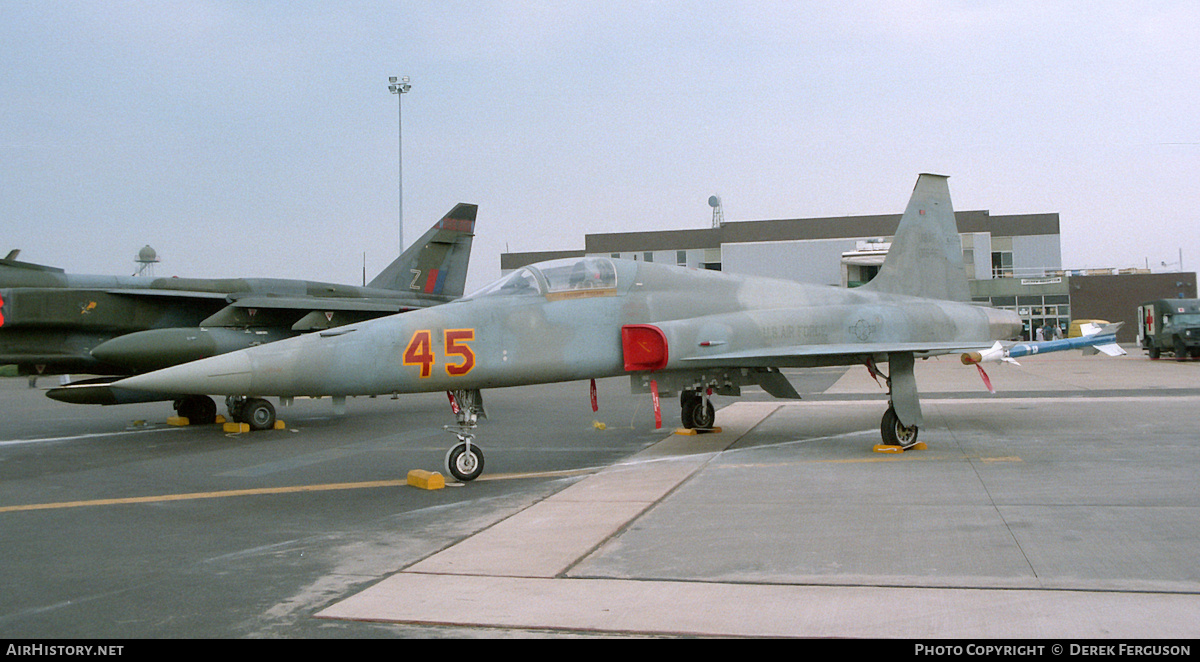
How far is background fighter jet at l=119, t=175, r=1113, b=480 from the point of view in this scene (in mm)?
8172

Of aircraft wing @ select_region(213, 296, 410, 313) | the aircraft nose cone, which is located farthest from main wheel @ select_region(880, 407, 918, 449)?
aircraft wing @ select_region(213, 296, 410, 313)

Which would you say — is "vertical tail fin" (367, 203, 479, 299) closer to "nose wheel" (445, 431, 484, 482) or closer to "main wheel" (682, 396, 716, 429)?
"main wheel" (682, 396, 716, 429)

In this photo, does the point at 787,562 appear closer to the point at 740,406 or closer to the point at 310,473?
the point at 310,473

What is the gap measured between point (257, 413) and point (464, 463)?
7943mm

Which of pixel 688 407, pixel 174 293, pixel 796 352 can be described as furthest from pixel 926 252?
pixel 174 293

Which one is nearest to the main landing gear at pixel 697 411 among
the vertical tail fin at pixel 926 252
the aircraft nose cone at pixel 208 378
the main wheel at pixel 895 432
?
the main wheel at pixel 895 432

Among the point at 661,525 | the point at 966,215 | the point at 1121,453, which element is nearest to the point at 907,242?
the point at 1121,453

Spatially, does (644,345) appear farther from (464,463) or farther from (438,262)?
(438,262)

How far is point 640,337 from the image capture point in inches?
384

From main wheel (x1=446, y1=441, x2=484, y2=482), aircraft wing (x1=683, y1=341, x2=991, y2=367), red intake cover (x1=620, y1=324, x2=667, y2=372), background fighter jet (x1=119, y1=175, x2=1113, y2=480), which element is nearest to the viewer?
background fighter jet (x1=119, y1=175, x2=1113, y2=480)

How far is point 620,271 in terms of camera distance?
10.0 metres

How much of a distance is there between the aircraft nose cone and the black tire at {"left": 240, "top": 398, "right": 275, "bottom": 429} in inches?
301

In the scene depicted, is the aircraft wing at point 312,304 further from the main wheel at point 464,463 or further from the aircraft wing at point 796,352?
the aircraft wing at point 796,352

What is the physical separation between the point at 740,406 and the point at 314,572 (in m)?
12.7
